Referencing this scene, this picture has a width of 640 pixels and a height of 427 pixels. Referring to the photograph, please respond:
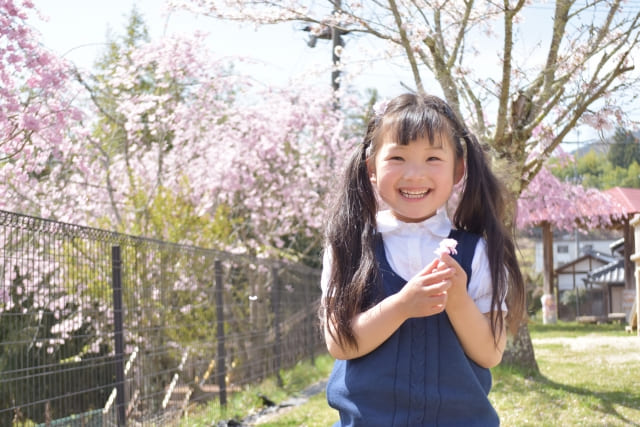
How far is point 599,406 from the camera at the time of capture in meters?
6.60

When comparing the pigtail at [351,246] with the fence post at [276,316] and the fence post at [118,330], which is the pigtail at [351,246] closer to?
the fence post at [118,330]

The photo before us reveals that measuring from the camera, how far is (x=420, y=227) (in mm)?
2209

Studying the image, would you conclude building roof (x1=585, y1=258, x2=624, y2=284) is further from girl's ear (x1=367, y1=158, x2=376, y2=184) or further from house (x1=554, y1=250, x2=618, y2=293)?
girl's ear (x1=367, y1=158, x2=376, y2=184)

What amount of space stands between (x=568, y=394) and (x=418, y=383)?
5.57 meters

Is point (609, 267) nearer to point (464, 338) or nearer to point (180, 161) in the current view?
point (180, 161)

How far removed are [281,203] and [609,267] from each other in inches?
546

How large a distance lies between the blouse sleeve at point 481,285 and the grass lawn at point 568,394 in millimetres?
4213

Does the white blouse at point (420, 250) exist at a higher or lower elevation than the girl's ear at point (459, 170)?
lower

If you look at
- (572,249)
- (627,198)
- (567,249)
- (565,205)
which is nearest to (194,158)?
(565,205)

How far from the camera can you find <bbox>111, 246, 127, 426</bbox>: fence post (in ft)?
16.9

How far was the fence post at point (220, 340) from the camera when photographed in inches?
288

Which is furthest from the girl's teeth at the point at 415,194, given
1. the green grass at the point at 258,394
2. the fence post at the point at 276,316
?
the fence post at the point at 276,316

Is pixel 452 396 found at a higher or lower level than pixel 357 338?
lower

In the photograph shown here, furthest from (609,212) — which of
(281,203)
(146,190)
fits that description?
(146,190)
